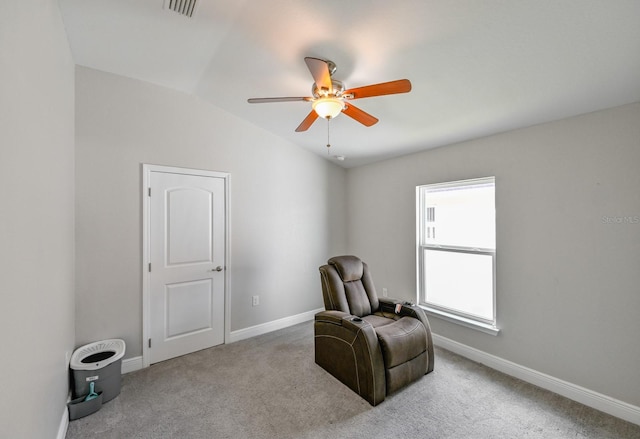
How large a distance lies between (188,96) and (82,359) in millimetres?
2744

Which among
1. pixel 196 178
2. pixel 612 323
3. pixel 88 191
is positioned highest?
pixel 196 178

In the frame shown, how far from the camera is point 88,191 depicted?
8.27 ft

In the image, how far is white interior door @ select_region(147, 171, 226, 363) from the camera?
9.43 feet

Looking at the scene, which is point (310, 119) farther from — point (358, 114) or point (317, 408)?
point (317, 408)

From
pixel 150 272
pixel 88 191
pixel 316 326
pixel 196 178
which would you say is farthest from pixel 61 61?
pixel 316 326

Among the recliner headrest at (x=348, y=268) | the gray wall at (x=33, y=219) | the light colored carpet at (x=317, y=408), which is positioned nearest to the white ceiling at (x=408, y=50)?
the gray wall at (x=33, y=219)

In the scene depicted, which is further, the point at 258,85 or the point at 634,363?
the point at 258,85

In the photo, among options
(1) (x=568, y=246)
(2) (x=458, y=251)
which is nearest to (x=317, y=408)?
(2) (x=458, y=251)

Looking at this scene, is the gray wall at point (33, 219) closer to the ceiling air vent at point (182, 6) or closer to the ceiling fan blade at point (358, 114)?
the ceiling air vent at point (182, 6)

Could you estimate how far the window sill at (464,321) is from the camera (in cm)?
274

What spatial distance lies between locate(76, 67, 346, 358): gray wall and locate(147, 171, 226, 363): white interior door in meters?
0.14

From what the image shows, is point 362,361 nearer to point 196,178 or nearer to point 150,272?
point 150,272

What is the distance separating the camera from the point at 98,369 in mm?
2193

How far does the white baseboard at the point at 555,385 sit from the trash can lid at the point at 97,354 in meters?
3.37
